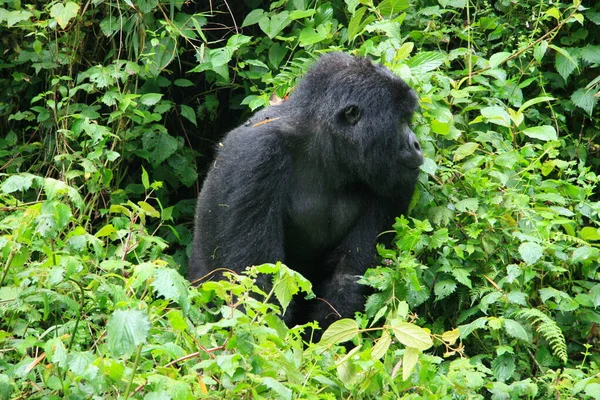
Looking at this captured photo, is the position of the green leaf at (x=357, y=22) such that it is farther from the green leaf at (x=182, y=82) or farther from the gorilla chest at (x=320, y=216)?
the green leaf at (x=182, y=82)

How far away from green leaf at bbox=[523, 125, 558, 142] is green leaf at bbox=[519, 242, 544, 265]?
92 centimetres

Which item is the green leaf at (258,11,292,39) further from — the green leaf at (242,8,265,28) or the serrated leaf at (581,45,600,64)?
the serrated leaf at (581,45,600,64)

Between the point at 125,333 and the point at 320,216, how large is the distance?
7.68ft

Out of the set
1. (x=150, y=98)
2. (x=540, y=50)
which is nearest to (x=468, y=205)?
(x=540, y=50)

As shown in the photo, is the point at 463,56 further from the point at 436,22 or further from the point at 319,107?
the point at 319,107

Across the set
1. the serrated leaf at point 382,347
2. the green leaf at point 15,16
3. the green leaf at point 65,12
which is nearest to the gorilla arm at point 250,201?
the serrated leaf at point 382,347

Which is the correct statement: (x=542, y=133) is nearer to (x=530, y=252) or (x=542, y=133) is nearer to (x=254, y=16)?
(x=530, y=252)

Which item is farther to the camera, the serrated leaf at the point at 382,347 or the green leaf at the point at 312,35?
the green leaf at the point at 312,35

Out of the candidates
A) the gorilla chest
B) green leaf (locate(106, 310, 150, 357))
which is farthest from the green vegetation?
the gorilla chest

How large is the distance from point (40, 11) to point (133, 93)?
0.88m

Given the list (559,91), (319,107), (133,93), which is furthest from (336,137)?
(559,91)

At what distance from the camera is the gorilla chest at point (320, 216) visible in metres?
4.81

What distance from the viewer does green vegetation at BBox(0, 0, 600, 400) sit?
3.10 metres

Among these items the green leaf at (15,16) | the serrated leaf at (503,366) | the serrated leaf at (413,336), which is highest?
the green leaf at (15,16)
